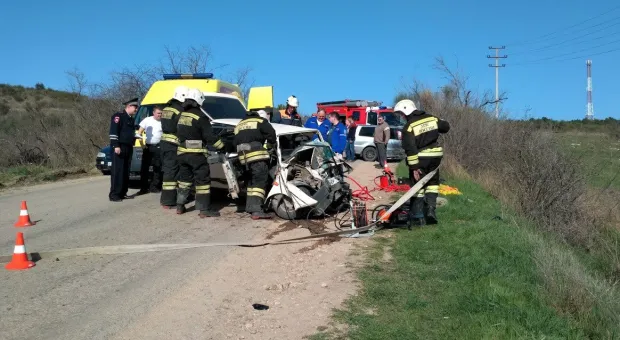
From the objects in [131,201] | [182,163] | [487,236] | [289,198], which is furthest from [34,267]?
[487,236]

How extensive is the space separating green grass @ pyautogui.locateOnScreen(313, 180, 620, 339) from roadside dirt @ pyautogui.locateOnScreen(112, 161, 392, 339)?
247mm

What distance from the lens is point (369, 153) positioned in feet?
73.2

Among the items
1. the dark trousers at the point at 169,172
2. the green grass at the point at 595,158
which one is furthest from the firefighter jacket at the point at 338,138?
the dark trousers at the point at 169,172

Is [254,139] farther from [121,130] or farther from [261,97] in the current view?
[261,97]

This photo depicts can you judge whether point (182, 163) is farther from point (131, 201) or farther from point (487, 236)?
point (487, 236)

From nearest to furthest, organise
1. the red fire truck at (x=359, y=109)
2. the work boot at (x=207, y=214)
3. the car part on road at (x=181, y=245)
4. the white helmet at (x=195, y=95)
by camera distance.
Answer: the car part on road at (x=181, y=245), the white helmet at (x=195, y=95), the work boot at (x=207, y=214), the red fire truck at (x=359, y=109)

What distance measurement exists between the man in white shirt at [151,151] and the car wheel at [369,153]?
39.9 ft

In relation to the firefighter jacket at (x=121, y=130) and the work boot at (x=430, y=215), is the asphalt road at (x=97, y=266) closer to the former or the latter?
the firefighter jacket at (x=121, y=130)

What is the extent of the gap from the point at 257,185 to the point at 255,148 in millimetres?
601

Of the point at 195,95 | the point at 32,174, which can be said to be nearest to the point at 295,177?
the point at 195,95

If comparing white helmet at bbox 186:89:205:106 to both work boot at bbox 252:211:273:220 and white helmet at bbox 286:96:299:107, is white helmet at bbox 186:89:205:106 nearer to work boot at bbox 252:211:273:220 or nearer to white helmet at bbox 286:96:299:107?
work boot at bbox 252:211:273:220

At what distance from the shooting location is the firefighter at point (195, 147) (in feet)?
28.2

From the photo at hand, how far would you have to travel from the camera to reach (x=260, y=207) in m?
8.77

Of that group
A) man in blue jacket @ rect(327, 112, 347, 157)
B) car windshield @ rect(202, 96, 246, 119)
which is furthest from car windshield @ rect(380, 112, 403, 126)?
car windshield @ rect(202, 96, 246, 119)
